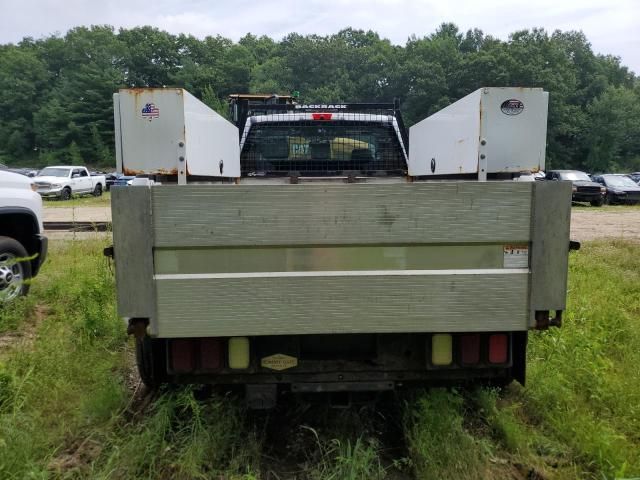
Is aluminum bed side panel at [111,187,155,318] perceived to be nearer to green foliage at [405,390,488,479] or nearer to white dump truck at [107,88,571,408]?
white dump truck at [107,88,571,408]

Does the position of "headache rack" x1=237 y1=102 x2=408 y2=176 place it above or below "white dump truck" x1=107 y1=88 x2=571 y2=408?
above

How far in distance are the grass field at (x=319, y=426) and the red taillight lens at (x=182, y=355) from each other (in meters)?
0.40

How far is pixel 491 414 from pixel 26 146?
252ft

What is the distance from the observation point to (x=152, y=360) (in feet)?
11.1

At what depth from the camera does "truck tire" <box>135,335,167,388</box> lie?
3.33 m

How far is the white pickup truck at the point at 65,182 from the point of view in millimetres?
25281

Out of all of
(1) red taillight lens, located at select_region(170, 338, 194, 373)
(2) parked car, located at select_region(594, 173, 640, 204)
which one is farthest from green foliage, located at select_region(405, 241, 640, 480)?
(2) parked car, located at select_region(594, 173, 640, 204)

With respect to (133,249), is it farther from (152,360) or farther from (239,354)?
(152,360)

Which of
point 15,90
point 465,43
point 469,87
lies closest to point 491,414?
point 469,87

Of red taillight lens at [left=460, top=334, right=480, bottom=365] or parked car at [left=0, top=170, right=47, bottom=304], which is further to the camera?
parked car at [left=0, top=170, right=47, bottom=304]

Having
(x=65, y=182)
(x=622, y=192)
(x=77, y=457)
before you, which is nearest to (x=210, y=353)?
(x=77, y=457)

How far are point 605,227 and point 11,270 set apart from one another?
44.6ft

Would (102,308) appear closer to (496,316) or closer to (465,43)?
(496,316)

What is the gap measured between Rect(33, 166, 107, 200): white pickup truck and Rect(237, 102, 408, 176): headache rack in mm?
21422
